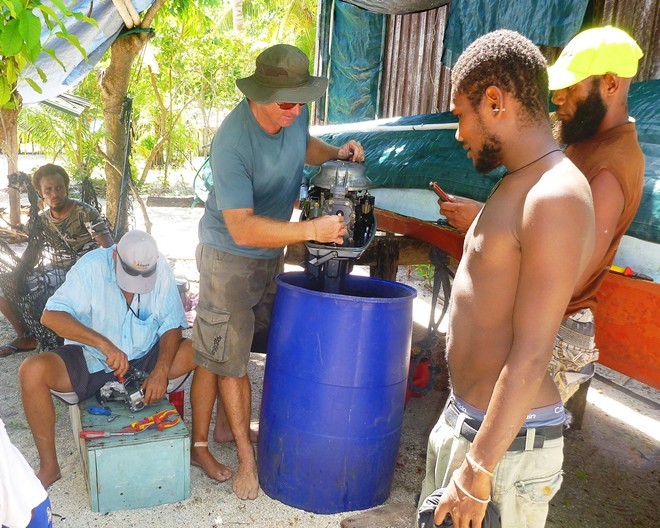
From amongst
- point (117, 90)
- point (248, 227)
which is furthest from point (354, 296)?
point (117, 90)

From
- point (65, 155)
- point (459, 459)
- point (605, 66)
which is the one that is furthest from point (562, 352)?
point (65, 155)

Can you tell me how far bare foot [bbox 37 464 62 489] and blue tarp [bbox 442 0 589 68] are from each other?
4.06 metres

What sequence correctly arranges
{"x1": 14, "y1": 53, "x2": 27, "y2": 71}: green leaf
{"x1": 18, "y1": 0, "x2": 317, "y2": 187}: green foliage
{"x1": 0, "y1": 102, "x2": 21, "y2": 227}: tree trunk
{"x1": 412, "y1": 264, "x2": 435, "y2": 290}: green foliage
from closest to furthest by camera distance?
1. {"x1": 14, "y1": 53, "x2": 27, "y2": 71}: green leaf
2. {"x1": 0, "y1": 102, "x2": 21, "y2": 227}: tree trunk
3. {"x1": 412, "y1": 264, "x2": 435, "y2": 290}: green foliage
4. {"x1": 18, "y1": 0, "x2": 317, "y2": 187}: green foliage

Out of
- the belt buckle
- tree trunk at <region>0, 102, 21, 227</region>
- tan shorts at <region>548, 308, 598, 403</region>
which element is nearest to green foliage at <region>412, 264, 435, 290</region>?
tree trunk at <region>0, 102, 21, 227</region>

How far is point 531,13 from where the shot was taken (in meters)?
4.41

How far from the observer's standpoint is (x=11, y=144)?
7.13 meters

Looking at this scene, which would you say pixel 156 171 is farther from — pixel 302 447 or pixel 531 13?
pixel 302 447

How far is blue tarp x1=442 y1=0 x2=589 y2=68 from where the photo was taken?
13.5 feet

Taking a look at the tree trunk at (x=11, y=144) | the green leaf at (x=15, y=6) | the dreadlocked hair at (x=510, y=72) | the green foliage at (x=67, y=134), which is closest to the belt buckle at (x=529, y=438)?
the dreadlocked hair at (x=510, y=72)

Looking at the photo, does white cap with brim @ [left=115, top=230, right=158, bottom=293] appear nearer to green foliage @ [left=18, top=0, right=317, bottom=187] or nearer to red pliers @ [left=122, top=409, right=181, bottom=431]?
red pliers @ [left=122, top=409, right=181, bottom=431]

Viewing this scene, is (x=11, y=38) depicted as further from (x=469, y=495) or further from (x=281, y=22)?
(x=281, y=22)

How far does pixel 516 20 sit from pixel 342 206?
2731 mm

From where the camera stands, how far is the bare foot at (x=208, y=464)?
11.0 ft

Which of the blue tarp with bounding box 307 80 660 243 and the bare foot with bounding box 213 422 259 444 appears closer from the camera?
the blue tarp with bounding box 307 80 660 243
